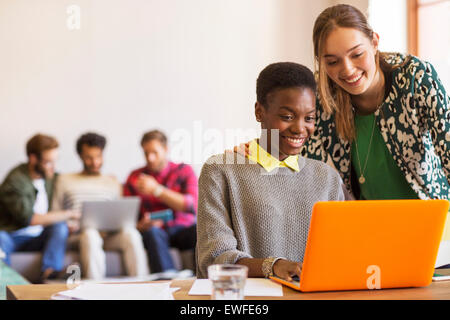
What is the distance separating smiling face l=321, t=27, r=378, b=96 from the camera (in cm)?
149

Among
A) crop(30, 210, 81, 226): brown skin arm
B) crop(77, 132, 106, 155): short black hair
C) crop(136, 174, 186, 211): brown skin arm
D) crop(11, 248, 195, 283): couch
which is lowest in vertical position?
crop(11, 248, 195, 283): couch

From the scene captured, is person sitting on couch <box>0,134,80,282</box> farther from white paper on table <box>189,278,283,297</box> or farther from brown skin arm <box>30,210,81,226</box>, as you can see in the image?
white paper on table <box>189,278,283,297</box>

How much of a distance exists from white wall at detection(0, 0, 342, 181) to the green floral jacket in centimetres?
281

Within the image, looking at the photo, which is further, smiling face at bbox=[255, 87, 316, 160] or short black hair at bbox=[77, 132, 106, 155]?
short black hair at bbox=[77, 132, 106, 155]

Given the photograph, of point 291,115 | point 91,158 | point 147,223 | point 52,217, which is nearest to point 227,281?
point 291,115

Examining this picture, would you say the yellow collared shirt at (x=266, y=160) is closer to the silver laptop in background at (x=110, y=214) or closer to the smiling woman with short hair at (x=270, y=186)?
the smiling woman with short hair at (x=270, y=186)

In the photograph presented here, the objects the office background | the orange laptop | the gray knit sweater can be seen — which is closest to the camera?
the orange laptop

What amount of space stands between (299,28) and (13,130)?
7.92 ft

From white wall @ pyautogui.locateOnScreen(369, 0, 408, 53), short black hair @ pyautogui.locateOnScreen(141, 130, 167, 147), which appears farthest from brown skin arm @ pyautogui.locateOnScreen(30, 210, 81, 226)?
white wall @ pyautogui.locateOnScreen(369, 0, 408, 53)

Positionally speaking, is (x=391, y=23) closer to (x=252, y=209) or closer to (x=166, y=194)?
(x=166, y=194)

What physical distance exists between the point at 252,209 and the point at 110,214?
8.89ft

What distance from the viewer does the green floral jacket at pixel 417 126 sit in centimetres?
148

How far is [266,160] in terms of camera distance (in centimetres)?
136
